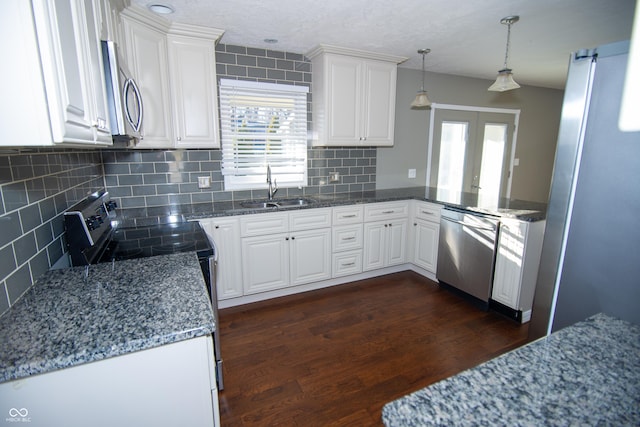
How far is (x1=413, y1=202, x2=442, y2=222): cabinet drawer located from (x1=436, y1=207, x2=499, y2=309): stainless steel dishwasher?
85 mm

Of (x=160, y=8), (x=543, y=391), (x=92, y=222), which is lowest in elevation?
(x=543, y=391)

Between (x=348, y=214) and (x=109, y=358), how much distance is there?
245 centimetres

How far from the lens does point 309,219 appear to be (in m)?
2.97

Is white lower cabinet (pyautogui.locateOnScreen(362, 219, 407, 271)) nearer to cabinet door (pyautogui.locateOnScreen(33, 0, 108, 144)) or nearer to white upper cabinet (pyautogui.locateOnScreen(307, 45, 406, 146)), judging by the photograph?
white upper cabinet (pyautogui.locateOnScreen(307, 45, 406, 146))

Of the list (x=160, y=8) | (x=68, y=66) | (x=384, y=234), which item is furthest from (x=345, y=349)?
(x=160, y=8)

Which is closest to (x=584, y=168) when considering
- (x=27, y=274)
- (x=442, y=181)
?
(x=27, y=274)

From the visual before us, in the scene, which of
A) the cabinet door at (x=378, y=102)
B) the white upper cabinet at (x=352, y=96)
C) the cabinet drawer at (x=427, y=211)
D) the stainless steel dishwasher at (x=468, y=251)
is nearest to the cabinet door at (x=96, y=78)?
the white upper cabinet at (x=352, y=96)

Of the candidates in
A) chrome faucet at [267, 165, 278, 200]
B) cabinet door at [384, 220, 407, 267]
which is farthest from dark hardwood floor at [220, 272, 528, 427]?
chrome faucet at [267, 165, 278, 200]

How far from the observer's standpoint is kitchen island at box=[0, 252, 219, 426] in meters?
0.83

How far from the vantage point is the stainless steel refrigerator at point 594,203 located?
118cm

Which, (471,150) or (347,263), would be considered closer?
(347,263)

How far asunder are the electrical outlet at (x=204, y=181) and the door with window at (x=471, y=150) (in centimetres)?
283

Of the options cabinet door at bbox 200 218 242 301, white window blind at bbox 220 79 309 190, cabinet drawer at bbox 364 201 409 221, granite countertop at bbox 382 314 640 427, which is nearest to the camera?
granite countertop at bbox 382 314 640 427

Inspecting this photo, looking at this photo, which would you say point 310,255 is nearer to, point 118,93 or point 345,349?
point 345,349
